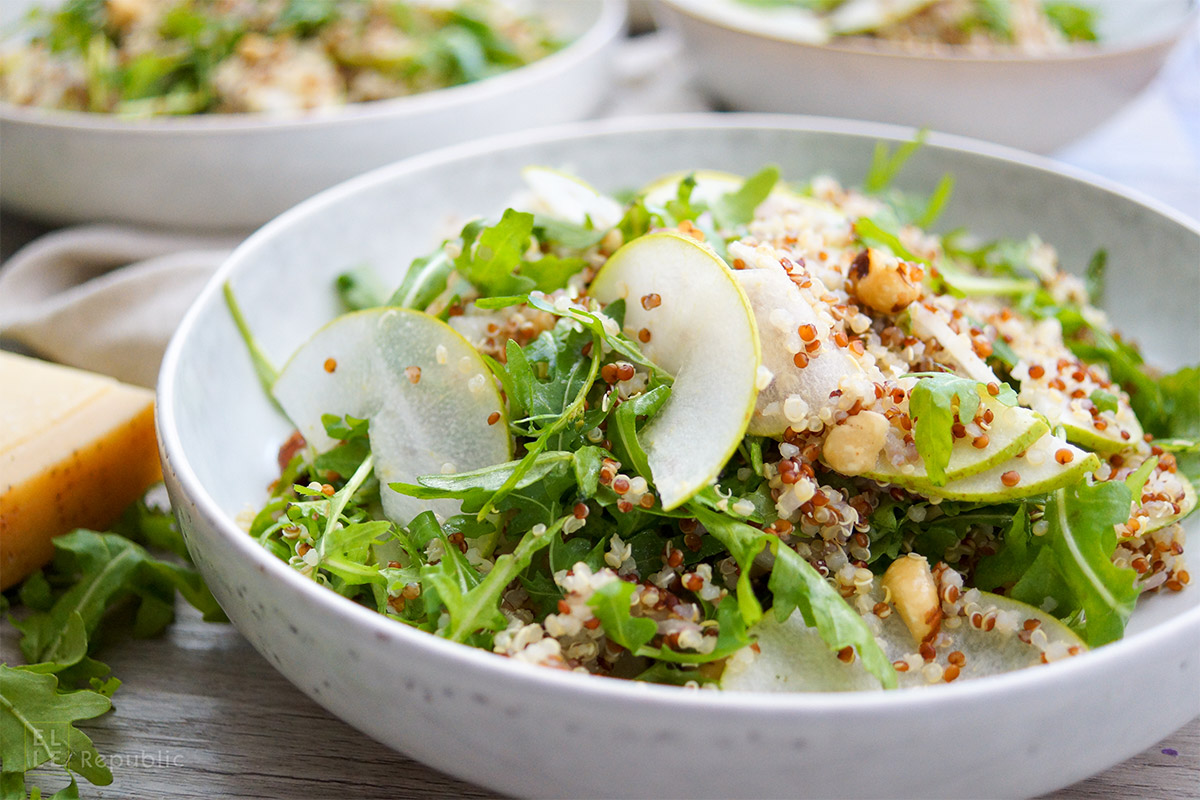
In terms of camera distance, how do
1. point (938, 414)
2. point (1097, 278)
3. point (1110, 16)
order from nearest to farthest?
point (938, 414) < point (1097, 278) < point (1110, 16)

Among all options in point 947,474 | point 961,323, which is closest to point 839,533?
point 947,474

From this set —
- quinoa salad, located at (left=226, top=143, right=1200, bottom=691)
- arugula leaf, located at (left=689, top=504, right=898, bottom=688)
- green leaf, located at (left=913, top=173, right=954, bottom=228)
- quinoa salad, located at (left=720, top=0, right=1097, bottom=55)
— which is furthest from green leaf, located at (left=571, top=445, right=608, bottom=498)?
quinoa salad, located at (left=720, top=0, right=1097, bottom=55)

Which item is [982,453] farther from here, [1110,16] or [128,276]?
[1110,16]

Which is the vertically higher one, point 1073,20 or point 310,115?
point 1073,20

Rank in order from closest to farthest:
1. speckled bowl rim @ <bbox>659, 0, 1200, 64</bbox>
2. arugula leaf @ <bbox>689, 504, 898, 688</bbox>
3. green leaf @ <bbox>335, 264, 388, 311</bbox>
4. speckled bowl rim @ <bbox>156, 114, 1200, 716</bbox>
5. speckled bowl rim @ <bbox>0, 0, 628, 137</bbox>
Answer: speckled bowl rim @ <bbox>156, 114, 1200, 716</bbox> < arugula leaf @ <bbox>689, 504, 898, 688</bbox> < green leaf @ <bbox>335, 264, 388, 311</bbox> < speckled bowl rim @ <bbox>0, 0, 628, 137</bbox> < speckled bowl rim @ <bbox>659, 0, 1200, 64</bbox>

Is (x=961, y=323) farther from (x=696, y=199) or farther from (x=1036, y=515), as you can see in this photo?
(x=696, y=199)

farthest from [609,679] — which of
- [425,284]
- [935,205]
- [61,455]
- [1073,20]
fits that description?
[1073,20]

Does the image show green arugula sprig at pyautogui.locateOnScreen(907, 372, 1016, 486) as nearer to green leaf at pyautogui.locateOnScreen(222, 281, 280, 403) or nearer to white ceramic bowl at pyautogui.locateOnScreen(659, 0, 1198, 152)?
green leaf at pyautogui.locateOnScreen(222, 281, 280, 403)
